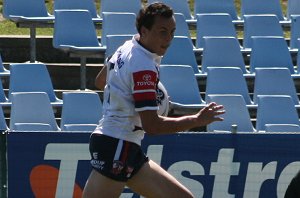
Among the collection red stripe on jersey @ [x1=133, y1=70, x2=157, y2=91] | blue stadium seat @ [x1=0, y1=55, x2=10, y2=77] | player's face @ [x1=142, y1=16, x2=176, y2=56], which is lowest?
blue stadium seat @ [x1=0, y1=55, x2=10, y2=77]

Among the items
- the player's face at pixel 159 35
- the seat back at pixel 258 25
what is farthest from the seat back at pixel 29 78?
the player's face at pixel 159 35

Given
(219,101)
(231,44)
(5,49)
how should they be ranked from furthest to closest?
(5,49)
(231,44)
(219,101)

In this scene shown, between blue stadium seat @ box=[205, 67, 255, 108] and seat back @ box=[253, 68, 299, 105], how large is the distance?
0.18 m

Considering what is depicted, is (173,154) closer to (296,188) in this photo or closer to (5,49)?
(296,188)

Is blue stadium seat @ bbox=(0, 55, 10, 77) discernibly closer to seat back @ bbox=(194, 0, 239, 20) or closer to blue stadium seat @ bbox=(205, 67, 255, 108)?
blue stadium seat @ bbox=(205, 67, 255, 108)

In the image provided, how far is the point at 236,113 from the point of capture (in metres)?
9.35

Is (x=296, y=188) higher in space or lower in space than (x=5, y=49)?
higher

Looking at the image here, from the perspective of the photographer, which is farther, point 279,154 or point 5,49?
point 5,49

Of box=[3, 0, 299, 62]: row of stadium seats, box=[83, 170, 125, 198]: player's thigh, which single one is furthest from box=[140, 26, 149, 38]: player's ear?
box=[3, 0, 299, 62]: row of stadium seats

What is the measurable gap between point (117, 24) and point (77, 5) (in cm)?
84

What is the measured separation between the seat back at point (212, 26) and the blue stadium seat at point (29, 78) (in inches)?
81.2

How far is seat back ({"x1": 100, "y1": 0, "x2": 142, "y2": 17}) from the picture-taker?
11.4m

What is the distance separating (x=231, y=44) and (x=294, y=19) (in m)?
1.18

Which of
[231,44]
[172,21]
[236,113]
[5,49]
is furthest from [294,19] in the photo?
[172,21]
